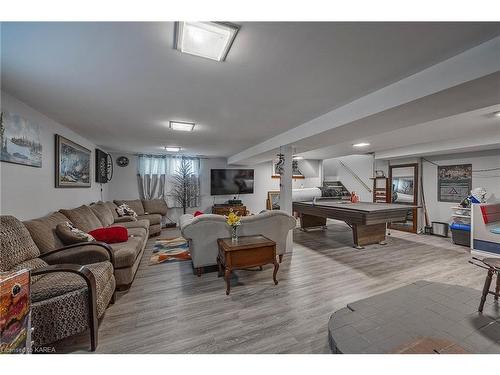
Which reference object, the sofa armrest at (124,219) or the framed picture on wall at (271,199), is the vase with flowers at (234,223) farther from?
the framed picture on wall at (271,199)

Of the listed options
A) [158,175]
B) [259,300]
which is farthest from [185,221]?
[158,175]

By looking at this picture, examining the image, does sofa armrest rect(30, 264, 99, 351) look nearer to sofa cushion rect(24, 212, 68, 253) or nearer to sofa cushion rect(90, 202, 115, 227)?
sofa cushion rect(24, 212, 68, 253)

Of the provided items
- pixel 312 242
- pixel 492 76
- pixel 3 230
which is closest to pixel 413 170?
pixel 312 242

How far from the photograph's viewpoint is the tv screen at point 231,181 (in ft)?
23.5

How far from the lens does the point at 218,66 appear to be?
1.71m

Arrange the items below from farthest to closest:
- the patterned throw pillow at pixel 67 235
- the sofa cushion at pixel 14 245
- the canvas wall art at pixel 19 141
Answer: the patterned throw pillow at pixel 67 235 < the canvas wall art at pixel 19 141 < the sofa cushion at pixel 14 245

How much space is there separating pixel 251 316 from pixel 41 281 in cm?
184

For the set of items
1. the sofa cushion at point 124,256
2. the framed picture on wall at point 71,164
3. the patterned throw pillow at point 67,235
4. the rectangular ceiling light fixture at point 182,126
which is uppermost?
the rectangular ceiling light fixture at point 182,126

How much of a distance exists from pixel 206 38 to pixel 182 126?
2.16 m

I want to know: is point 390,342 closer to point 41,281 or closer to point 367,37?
point 367,37

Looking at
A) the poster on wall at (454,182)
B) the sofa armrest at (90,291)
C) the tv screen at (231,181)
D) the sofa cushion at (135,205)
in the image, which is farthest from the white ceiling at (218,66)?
the poster on wall at (454,182)

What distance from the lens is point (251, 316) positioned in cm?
210

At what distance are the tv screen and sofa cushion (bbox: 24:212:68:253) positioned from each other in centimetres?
476

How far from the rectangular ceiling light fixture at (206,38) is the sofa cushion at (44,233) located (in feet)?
7.93
